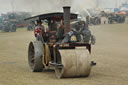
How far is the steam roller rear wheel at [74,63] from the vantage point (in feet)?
23.9

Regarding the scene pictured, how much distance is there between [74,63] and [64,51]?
38cm

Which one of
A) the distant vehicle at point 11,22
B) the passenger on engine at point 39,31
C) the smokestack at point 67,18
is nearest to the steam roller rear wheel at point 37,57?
the passenger on engine at point 39,31

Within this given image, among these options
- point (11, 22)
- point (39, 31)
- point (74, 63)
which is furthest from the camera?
point (11, 22)

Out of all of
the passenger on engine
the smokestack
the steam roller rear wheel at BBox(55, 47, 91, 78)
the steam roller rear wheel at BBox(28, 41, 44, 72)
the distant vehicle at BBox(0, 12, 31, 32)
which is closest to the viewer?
the steam roller rear wheel at BBox(55, 47, 91, 78)

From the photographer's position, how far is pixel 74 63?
7.32m

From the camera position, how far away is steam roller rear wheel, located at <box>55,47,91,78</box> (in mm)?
7281

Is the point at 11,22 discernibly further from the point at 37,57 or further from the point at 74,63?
the point at 74,63

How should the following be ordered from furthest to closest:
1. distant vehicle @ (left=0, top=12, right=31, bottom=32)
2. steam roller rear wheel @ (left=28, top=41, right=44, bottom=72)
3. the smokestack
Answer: distant vehicle @ (left=0, top=12, right=31, bottom=32)
steam roller rear wheel @ (left=28, top=41, right=44, bottom=72)
the smokestack

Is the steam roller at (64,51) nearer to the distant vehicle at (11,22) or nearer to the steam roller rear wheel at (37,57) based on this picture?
the steam roller rear wheel at (37,57)

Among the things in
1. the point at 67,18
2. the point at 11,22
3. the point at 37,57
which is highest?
the point at 67,18

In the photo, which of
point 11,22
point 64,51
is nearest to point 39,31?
point 64,51

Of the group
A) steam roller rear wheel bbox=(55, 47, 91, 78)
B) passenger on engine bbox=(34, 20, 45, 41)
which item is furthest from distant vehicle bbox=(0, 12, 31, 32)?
steam roller rear wheel bbox=(55, 47, 91, 78)

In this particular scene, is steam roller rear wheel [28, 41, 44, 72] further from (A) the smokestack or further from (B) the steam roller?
(A) the smokestack

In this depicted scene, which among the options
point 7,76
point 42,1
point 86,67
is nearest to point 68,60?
point 86,67
